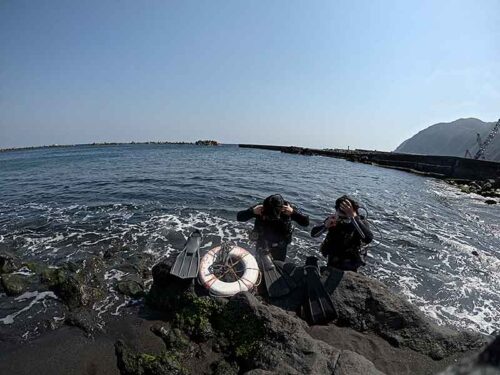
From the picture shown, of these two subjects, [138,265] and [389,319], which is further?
[138,265]

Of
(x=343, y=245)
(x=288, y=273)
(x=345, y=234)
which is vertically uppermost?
(x=345, y=234)

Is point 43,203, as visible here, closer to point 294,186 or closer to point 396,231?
point 294,186

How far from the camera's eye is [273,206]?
6.52 meters

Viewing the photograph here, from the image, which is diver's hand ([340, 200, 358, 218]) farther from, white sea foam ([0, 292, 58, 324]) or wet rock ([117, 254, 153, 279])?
white sea foam ([0, 292, 58, 324])

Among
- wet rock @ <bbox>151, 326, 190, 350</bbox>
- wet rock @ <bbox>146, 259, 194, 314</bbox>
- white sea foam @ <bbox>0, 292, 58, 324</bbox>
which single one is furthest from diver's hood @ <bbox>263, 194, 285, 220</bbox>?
white sea foam @ <bbox>0, 292, 58, 324</bbox>

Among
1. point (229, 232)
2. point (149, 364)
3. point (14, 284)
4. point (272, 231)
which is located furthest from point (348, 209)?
point (14, 284)

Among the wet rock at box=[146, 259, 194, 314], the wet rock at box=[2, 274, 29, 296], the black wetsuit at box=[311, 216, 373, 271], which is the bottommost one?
the wet rock at box=[2, 274, 29, 296]

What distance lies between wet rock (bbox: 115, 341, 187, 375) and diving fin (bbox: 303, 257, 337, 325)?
2.40 metres

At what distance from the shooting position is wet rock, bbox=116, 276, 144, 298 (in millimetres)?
6195

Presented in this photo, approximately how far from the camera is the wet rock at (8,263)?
718 cm

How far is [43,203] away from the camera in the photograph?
571 inches

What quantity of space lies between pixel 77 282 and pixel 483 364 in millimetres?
7402

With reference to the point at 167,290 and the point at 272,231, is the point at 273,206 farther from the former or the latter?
the point at 167,290

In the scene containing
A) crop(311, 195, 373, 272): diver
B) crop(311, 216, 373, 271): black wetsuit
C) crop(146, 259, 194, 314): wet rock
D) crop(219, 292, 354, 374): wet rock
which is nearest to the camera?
crop(219, 292, 354, 374): wet rock
